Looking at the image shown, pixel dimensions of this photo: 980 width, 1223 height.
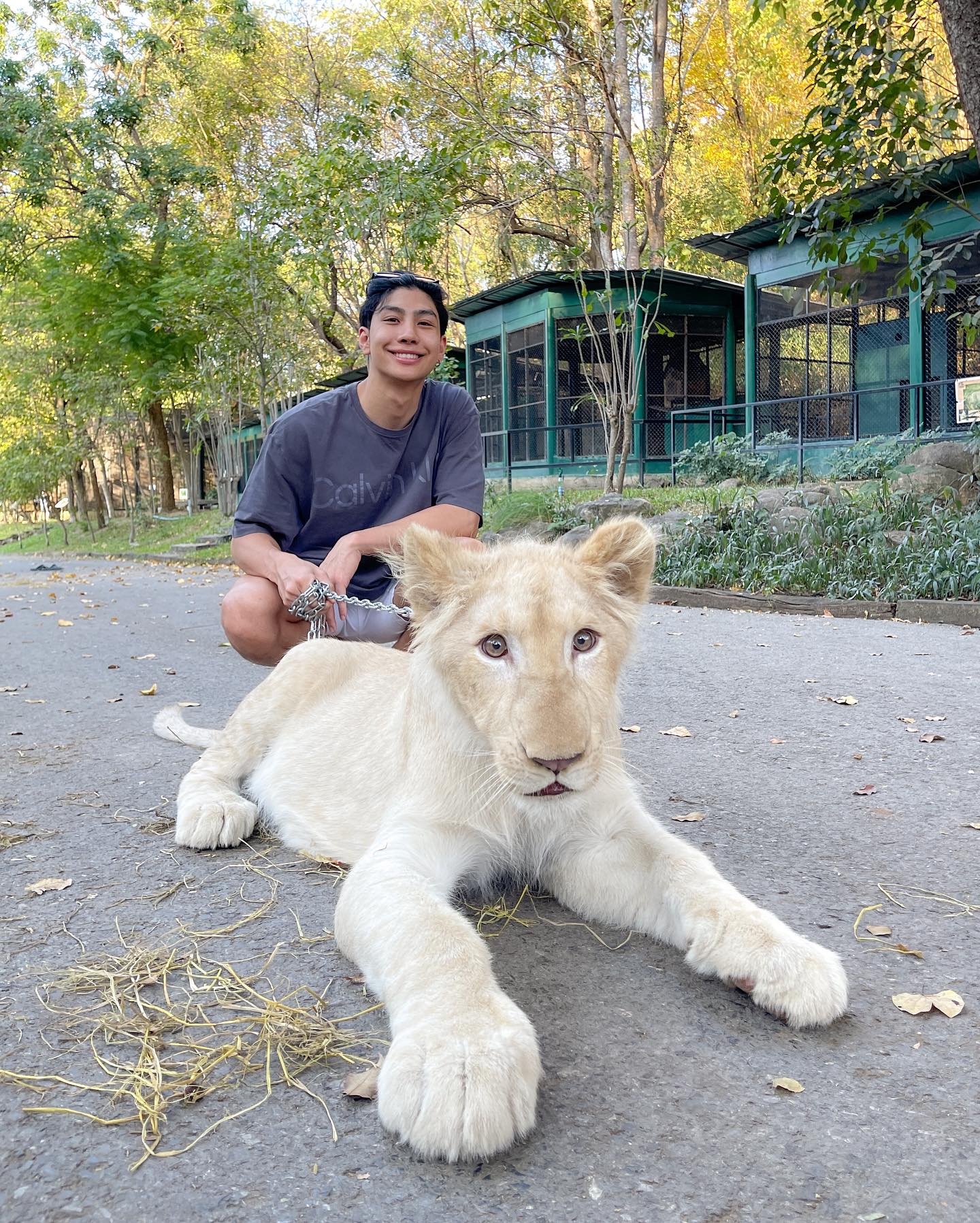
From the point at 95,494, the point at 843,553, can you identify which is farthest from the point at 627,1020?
the point at 95,494

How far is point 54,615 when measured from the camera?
12109 mm

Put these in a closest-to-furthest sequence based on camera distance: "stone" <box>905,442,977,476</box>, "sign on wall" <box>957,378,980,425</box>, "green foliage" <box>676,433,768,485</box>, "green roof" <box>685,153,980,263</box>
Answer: "stone" <box>905,442,977,476</box>, "green roof" <box>685,153,980,263</box>, "sign on wall" <box>957,378,980,425</box>, "green foliage" <box>676,433,768,485</box>

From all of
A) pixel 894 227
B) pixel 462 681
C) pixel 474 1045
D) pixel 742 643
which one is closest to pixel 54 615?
pixel 742 643

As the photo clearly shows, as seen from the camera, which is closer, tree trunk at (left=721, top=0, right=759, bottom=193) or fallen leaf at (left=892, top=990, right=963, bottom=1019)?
fallen leaf at (left=892, top=990, right=963, bottom=1019)

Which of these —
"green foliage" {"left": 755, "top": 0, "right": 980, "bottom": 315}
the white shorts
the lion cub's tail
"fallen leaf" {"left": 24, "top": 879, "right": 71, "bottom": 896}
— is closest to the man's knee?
the white shorts

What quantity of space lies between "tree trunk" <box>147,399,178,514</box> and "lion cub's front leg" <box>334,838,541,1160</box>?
1323 inches

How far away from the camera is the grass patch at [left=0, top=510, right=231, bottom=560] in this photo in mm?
26875

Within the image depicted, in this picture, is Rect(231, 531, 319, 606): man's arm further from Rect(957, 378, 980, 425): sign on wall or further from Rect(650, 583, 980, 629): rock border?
Rect(957, 378, 980, 425): sign on wall

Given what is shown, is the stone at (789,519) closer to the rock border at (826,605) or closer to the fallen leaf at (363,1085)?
the rock border at (826,605)

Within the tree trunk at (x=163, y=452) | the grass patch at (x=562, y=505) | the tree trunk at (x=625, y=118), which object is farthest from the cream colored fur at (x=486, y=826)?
the tree trunk at (x=163, y=452)

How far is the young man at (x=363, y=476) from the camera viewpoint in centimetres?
457

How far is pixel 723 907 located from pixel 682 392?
23562 millimetres

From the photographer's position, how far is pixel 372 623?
5148 millimetres

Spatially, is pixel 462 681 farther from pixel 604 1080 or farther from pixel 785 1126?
pixel 785 1126
